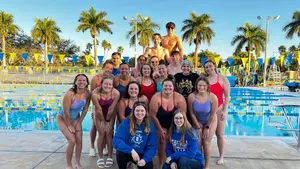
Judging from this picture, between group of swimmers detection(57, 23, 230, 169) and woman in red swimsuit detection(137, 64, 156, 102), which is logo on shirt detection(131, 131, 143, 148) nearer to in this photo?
group of swimmers detection(57, 23, 230, 169)

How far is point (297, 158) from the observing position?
12.5 ft

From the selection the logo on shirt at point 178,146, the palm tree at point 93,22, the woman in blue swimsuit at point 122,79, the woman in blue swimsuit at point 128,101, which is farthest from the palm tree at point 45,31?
→ the logo on shirt at point 178,146

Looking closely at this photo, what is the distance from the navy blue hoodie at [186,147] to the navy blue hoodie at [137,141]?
251 millimetres

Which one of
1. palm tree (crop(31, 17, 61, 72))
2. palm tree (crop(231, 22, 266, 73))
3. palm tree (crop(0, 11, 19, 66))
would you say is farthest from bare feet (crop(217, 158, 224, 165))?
palm tree (crop(0, 11, 19, 66))

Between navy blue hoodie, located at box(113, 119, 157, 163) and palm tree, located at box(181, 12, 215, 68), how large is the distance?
2912 centimetres

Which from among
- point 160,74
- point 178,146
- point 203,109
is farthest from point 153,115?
point 160,74

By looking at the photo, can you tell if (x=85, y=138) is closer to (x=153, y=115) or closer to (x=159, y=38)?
(x=153, y=115)

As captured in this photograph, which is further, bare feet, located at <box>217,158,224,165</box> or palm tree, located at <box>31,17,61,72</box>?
palm tree, located at <box>31,17,61,72</box>

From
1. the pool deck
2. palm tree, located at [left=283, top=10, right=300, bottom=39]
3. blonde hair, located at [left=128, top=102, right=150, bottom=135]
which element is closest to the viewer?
blonde hair, located at [left=128, top=102, right=150, bottom=135]

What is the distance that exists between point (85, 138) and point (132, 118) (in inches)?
95.9

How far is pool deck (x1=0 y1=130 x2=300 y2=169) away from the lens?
3.51 m

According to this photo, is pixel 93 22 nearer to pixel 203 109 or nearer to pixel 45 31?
pixel 45 31

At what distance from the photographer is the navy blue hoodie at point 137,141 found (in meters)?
2.90

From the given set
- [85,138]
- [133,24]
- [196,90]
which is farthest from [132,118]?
[133,24]
